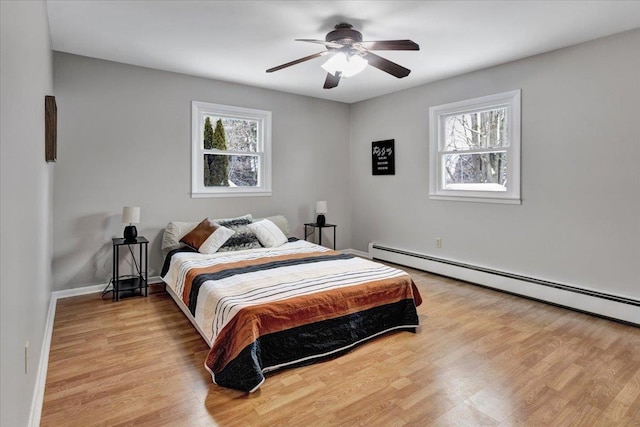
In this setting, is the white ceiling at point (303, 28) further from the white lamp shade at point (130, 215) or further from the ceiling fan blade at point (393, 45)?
the white lamp shade at point (130, 215)

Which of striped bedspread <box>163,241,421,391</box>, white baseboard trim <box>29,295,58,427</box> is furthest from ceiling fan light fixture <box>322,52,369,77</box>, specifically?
white baseboard trim <box>29,295,58,427</box>

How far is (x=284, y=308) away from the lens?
8.14 ft

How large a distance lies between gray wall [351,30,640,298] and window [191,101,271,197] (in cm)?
219

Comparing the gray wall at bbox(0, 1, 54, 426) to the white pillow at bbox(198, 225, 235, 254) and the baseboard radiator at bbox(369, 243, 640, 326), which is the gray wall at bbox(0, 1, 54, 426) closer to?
the white pillow at bbox(198, 225, 235, 254)

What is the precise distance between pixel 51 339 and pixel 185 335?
101 cm

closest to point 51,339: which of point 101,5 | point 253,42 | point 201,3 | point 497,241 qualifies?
point 101,5

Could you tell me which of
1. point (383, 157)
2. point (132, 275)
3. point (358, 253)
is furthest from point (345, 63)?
point (358, 253)

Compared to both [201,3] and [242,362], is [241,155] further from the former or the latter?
[242,362]

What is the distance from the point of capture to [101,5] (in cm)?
277

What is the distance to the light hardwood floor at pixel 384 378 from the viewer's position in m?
1.96

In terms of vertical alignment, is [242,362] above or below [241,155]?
below

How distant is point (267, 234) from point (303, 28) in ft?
7.63

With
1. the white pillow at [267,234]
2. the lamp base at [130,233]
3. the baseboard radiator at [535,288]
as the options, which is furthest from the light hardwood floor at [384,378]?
the white pillow at [267,234]

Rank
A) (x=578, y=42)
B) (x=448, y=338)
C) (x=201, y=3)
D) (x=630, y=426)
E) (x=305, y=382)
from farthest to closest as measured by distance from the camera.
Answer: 1. (x=578, y=42)
2. (x=448, y=338)
3. (x=201, y=3)
4. (x=305, y=382)
5. (x=630, y=426)
